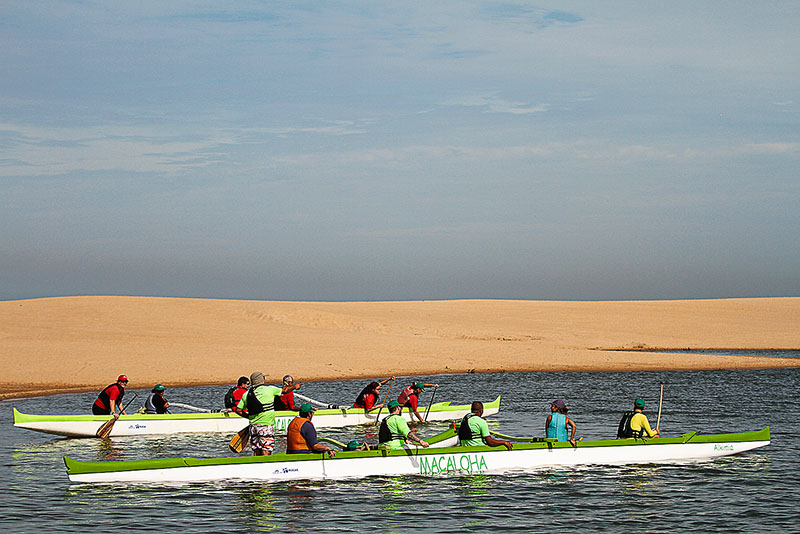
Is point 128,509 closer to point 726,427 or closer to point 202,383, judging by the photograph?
point 726,427

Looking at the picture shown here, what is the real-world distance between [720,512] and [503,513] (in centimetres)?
418

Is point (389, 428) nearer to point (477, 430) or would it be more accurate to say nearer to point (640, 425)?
point (477, 430)

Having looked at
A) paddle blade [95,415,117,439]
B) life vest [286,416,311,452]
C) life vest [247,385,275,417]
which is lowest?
paddle blade [95,415,117,439]

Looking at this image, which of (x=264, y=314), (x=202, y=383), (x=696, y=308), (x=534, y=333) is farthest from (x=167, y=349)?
(x=696, y=308)

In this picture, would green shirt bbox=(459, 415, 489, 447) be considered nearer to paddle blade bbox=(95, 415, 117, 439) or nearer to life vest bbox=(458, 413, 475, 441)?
life vest bbox=(458, 413, 475, 441)

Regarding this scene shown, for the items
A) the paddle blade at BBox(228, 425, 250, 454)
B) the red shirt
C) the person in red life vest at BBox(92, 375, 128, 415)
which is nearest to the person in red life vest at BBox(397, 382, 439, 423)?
the red shirt

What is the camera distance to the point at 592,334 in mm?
73188

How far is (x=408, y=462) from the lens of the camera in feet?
64.9

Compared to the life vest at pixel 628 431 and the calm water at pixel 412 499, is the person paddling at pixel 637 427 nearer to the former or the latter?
the life vest at pixel 628 431

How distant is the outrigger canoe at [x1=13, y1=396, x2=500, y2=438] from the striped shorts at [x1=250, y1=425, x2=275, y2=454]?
21.6 feet

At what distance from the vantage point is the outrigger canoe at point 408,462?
18.9 metres

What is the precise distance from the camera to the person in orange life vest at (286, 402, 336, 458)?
63.2 ft

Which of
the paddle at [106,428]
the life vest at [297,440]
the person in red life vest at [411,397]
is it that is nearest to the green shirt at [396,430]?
the life vest at [297,440]

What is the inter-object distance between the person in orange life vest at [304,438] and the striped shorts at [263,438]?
33.6 inches
